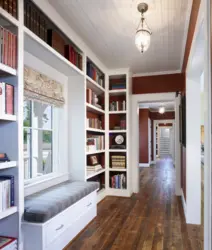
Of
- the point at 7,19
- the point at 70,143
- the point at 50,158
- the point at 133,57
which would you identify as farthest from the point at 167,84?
the point at 7,19

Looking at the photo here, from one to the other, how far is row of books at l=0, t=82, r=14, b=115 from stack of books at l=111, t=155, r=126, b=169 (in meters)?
3.17

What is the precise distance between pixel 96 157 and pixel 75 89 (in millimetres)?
1590

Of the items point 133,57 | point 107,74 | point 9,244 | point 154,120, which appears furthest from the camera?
point 154,120

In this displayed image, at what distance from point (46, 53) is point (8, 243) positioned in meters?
2.01

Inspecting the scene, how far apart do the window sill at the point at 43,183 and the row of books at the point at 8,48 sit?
1435 mm

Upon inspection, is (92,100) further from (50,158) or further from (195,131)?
(195,131)

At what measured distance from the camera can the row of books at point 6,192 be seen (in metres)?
1.88

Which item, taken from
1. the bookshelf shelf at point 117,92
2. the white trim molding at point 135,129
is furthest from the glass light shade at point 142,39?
the white trim molding at point 135,129

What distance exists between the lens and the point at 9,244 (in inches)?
75.7

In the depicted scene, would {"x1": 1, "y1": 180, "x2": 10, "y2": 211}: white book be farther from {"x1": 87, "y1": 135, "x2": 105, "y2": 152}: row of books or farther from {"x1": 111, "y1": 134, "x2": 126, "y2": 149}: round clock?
{"x1": 111, "y1": 134, "x2": 126, "y2": 149}: round clock

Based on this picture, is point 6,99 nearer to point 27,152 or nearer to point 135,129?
point 27,152

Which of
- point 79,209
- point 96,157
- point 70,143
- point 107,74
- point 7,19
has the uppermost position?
point 107,74

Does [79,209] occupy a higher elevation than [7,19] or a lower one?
lower

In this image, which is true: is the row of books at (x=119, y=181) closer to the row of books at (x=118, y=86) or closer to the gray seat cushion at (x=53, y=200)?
the gray seat cushion at (x=53, y=200)
